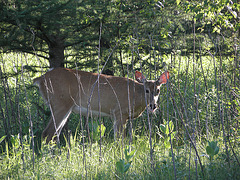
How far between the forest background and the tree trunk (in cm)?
2

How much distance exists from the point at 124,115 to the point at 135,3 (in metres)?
2.01

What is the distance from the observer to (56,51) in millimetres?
6715

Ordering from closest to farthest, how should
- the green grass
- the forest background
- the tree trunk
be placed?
the green grass → the forest background → the tree trunk

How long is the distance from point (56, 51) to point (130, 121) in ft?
11.8

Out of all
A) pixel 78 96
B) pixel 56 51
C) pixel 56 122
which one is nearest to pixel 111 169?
pixel 56 122

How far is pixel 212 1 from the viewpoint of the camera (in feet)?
12.9

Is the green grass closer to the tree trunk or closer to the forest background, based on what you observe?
the forest background

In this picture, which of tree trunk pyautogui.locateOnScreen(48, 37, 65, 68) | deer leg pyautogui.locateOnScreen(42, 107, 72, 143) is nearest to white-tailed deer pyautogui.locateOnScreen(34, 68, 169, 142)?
deer leg pyautogui.locateOnScreen(42, 107, 72, 143)

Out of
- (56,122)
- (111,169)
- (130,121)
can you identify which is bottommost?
(111,169)

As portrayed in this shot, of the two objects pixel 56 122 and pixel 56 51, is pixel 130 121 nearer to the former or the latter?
pixel 56 122

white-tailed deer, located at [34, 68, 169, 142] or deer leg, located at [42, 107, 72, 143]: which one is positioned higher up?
white-tailed deer, located at [34, 68, 169, 142]

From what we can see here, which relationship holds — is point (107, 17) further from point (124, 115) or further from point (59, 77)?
point (124, 115)

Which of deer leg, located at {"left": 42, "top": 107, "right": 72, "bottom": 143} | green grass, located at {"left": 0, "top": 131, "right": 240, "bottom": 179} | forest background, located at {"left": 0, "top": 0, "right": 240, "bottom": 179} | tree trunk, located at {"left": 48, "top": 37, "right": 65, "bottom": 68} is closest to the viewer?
green grass, located at {"left": 0, "top": 131, "right": 240, "bottom": 179}

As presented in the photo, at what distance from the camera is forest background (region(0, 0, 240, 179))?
356cm
